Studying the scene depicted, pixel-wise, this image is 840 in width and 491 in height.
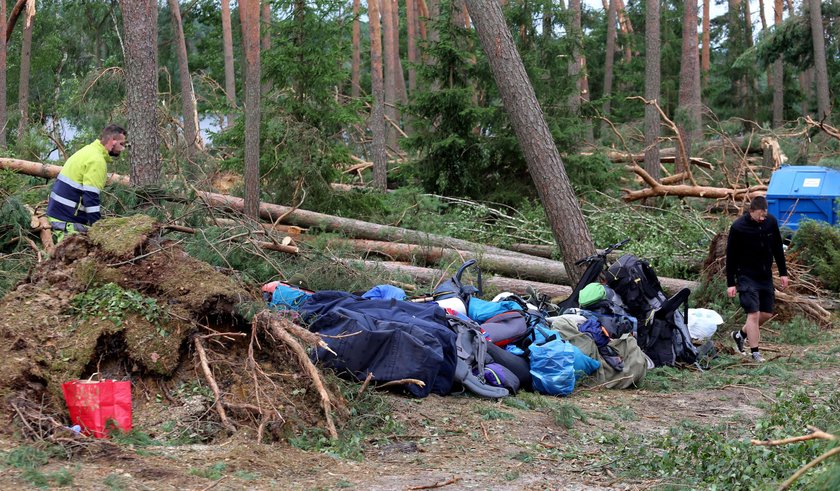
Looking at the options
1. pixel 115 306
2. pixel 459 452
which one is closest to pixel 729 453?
pixel 459 452

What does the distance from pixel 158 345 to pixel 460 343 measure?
2.43m

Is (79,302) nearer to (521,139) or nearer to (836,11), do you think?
(521,139)

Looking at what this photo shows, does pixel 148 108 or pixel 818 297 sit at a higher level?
pixel 148 108

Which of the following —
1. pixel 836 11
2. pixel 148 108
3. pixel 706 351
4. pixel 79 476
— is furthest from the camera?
pixel 836 11

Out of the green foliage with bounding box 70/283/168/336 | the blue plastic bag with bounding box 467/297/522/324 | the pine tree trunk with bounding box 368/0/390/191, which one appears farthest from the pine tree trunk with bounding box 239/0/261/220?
the pine tree trunk with bounding box 368/0/390/191

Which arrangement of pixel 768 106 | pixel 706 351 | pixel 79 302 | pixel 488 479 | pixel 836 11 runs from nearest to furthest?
1. pixel 488 479
2. pixel 79 302
3. pixel 706 351
4. pixel 836 11
5. pixel 768 106

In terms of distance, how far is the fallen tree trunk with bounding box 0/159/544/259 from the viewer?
11555 millimetres

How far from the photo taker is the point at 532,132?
33.1 feet

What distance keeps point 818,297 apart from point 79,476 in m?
9.52

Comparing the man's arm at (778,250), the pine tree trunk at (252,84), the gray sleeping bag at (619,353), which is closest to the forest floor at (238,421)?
the gray sleeping bag at (619,353)

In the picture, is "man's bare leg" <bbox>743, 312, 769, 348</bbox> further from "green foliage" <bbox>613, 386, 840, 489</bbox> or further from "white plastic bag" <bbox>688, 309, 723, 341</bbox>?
"green foliage" <bbox>613, 386, 840, 489</bbox>

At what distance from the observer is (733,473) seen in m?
4.68

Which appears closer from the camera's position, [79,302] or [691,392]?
[79,302]

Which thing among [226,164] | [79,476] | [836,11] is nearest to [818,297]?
[226,164]
